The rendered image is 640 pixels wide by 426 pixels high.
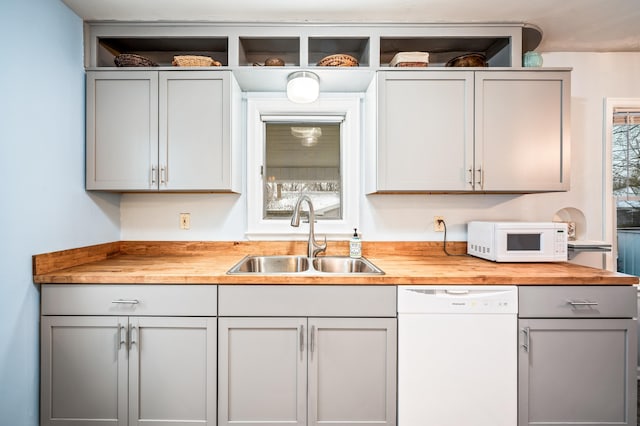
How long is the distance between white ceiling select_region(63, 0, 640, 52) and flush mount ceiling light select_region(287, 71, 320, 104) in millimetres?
335

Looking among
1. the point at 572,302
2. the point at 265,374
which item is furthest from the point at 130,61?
the point at 572,302

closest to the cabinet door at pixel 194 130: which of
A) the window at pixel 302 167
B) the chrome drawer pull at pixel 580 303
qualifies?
the window at pixel 302 167

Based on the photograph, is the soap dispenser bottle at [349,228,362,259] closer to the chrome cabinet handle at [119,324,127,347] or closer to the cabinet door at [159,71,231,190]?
the cabinet door at [159,71,231,190]

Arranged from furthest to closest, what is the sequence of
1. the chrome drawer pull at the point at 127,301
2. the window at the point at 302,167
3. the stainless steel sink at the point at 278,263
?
the window at the point at 302,167
the stainless steel sink at the point at 278,263
the chrome drawer pull at the point at 127,301

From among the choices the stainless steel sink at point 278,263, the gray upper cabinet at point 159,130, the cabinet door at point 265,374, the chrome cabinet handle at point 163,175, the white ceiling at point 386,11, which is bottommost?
the cabinet door at point 265,374

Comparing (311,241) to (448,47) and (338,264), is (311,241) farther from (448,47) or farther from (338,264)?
(448,47)

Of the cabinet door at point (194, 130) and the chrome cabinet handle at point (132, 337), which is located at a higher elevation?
the cabinet door at point (194, 130)

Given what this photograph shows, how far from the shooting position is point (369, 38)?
6.26 feet

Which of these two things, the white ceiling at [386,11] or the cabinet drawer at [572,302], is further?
the white ceiling at [386,11]

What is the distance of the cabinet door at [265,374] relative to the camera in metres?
1.50

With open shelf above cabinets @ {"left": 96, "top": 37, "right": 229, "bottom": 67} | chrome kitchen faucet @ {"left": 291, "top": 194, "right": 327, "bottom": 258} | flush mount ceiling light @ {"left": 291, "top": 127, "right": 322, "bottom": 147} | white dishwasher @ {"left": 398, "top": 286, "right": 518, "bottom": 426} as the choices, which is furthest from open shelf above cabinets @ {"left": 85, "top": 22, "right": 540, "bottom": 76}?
white dishwasher @ {"left": 398, "top": 286, "right": 518, "bottom": 426}

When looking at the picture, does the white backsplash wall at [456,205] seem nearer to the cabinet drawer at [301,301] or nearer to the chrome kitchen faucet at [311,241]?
the chrome kitchen faucet at [311,241]

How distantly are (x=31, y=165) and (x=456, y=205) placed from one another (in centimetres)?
248

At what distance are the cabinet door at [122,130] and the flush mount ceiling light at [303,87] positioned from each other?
811 millimetres
